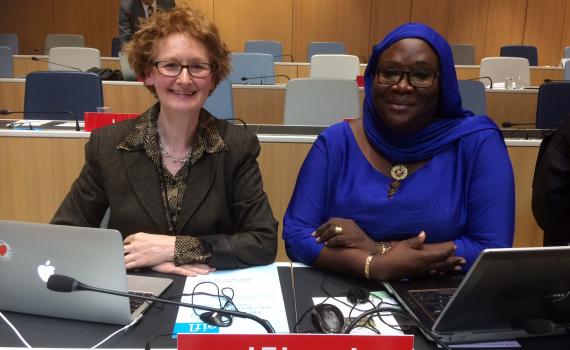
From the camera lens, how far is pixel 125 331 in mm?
965

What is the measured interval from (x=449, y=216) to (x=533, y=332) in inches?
19.7

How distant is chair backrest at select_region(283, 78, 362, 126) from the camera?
3125 millimetres

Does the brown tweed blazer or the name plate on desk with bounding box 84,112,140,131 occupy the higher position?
the name plate on desk with bounding box 84,112,140,131

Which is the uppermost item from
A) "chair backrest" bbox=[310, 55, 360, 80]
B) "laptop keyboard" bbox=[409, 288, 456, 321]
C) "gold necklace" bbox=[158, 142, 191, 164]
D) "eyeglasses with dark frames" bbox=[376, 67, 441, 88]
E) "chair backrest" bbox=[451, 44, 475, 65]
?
"chair backrest" bbox=[451, 44, 475, 65]

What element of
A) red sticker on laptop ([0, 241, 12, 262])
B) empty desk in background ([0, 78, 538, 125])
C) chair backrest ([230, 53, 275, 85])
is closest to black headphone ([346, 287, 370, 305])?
red sticker on laptop ([0, 241, 12, 262])

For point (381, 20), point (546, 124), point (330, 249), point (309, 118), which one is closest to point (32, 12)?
point (381, 20)

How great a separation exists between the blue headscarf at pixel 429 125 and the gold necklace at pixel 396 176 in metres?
0.02

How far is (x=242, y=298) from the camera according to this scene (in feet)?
3.73

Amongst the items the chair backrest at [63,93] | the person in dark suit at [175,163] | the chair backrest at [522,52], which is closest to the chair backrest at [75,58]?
the chair backrest at [63,93]

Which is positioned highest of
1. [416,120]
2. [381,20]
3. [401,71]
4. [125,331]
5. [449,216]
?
[381,20]

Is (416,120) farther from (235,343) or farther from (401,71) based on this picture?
(235,343)

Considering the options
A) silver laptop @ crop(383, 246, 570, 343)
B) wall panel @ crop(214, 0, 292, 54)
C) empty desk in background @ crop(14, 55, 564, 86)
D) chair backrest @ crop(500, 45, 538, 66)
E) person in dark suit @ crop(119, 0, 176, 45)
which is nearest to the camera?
silver laptop @ crop(383, 246, 570, 343)

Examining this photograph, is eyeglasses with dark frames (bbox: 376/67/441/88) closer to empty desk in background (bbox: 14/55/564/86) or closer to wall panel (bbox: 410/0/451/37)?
empty desk in background (bbox: 14/55/564/86)

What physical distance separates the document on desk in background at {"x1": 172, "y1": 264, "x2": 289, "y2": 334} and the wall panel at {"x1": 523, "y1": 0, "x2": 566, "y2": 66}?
888 cm
